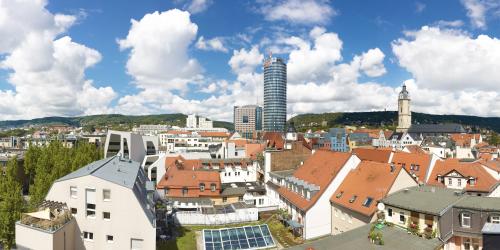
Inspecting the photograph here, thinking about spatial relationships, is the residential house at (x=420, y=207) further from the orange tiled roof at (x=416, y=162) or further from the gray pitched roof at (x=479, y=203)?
the orange tiled roof at (x=416, y=162)

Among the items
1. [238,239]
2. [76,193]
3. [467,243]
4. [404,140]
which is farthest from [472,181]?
[404,140]

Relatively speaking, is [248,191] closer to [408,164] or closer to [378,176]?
[378,176]

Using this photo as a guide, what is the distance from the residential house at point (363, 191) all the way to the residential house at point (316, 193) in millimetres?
803

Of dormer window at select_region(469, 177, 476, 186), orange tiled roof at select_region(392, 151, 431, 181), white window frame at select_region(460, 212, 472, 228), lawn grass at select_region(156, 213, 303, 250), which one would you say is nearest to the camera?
white window frame at select_region(460, 212, 472, 228)

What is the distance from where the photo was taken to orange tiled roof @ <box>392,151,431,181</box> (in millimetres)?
50812

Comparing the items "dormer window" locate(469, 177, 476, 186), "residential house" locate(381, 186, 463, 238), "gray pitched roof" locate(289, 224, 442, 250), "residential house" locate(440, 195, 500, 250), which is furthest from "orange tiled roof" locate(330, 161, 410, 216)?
"dormer window" locate(469, 177, 476, 186)

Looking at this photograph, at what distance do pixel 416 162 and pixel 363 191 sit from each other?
25.1 m

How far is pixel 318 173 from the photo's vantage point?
41.9 metres

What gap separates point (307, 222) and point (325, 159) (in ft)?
36.8

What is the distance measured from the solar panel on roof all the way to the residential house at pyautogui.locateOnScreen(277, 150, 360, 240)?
5081mm

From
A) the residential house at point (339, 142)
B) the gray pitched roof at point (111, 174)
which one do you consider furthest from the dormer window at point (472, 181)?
the residential house at point (339, 142)

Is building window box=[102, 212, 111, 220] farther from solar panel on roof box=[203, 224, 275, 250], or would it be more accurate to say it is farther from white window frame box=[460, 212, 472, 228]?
white window frame box=[460, 212, 472, 228]

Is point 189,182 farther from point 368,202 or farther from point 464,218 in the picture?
point 464,218

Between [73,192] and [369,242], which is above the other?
[73,192]
